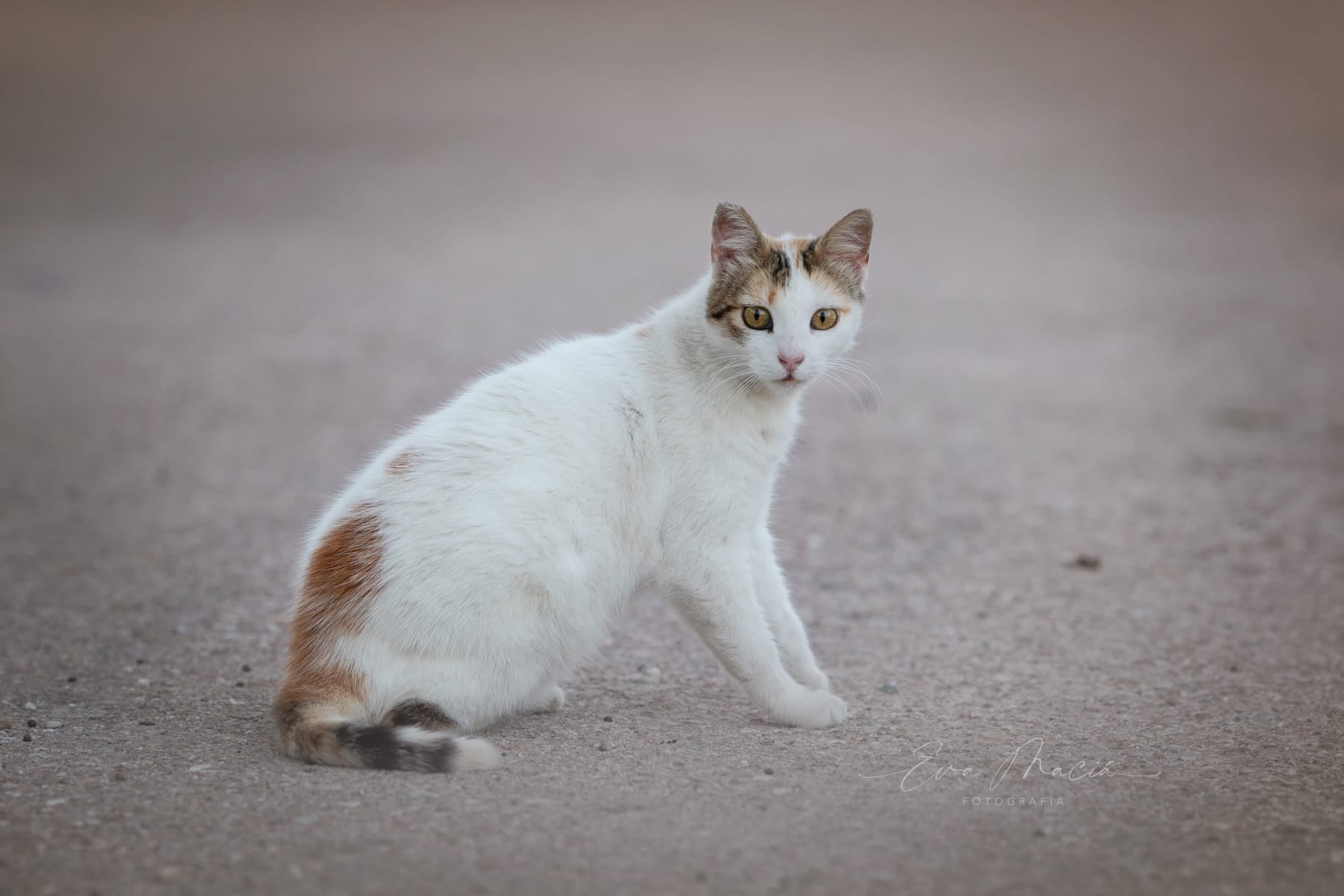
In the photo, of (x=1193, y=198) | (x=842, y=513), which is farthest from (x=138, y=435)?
(x=1193, y=198)

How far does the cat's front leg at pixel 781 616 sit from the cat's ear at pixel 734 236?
931 mm

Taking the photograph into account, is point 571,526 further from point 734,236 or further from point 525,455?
point 734,236

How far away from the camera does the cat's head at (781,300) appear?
4.08m

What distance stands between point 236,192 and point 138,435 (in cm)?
926

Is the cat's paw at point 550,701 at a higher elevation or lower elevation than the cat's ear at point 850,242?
lower

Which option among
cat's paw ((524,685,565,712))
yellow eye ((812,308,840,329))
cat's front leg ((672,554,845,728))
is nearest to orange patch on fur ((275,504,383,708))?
cat's paw ((524,685,565,712))

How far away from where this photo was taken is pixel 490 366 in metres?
10.5

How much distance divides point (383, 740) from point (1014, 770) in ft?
6.04

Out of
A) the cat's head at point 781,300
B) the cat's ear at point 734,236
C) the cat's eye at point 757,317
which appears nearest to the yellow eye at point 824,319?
the cat's head at point 781,300

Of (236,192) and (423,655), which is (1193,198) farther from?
(423,655)

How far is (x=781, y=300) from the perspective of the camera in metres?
4.09

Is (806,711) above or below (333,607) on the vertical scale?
below

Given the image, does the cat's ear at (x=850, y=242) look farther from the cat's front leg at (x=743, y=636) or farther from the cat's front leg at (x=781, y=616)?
the cat's front leg at (x=743, y=636)

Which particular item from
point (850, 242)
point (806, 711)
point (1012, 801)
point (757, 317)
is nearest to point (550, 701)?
point (806, 711)
